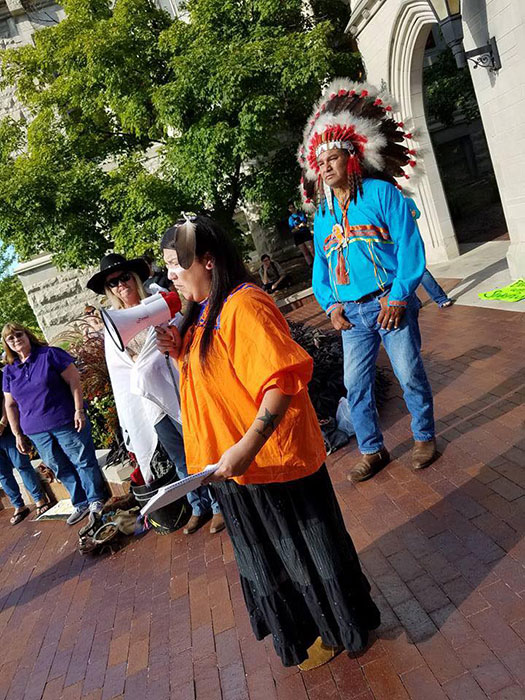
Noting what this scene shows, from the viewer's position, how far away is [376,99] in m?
3.82

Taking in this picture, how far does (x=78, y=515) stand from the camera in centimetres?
582

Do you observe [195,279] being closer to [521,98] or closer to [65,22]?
[521,98]

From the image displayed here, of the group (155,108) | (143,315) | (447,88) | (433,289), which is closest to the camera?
(143,315)

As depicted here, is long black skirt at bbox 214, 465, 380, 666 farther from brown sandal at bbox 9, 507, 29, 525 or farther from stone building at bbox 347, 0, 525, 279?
brown sandal at bbox 9, 507, 29, 525

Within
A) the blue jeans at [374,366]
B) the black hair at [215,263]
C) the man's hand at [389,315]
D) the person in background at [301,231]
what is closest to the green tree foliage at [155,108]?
the person in background at [301,231]

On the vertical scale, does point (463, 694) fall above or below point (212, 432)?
below

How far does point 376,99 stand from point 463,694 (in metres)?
3.37

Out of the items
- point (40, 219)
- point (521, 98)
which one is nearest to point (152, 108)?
point (40, 219)

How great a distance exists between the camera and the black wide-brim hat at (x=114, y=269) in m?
4.03

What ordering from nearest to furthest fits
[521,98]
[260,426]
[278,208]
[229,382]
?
[260,426]
[229,382]
[521,98]
[278,208]

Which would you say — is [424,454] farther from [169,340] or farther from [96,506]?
[96,506]

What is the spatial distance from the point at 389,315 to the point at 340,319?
1.31 feet

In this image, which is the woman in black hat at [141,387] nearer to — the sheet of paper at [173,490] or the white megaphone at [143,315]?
the white megaphone at [143,315]

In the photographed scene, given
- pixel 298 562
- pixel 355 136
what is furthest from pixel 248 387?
pixel 355 136
